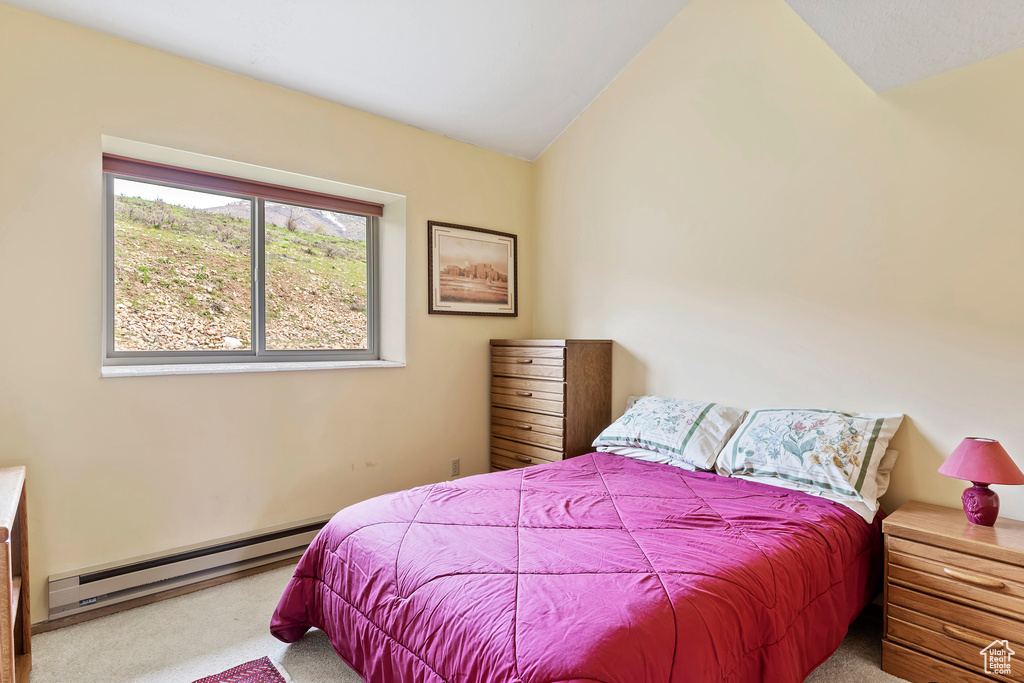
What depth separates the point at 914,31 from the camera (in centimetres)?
189

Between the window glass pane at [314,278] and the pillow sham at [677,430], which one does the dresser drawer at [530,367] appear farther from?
the window glass pane at [314,278]

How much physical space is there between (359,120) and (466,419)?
193 cm

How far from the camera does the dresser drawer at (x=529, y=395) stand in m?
3.14

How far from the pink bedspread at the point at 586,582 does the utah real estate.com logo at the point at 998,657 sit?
35 centimetres

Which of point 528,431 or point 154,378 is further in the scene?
point 528,431

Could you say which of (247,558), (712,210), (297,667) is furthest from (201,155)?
(712,210)

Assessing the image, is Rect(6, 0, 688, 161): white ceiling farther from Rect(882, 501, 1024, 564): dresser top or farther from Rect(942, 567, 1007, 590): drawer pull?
Rect(942, 567, 1007, 590): drawer pull

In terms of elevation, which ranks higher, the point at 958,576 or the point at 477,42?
the point at 477,42

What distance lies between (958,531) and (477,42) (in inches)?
114

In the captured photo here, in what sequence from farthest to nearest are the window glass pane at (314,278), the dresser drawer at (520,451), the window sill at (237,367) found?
the dresser drawer at (520,451)
the window glass pane at (314,278)
the window sill at (237,367)

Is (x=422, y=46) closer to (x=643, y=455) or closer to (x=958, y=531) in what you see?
(x=643, y=455)

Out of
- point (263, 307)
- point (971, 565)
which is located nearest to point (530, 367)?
point (263, 307)

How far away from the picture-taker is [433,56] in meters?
2.77

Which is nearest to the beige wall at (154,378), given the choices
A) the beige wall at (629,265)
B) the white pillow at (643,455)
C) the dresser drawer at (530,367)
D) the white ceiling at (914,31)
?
the beige wall at (629,265)
